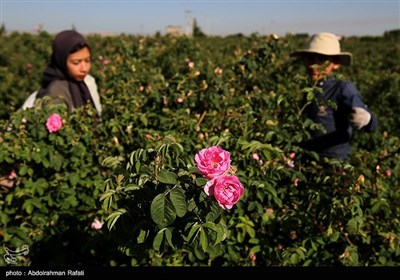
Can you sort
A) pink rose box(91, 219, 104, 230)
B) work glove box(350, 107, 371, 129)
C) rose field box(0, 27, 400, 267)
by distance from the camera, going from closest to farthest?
rose field box(0, 27, 400, 267)
pink rose box(91, 219, 104, 230)
work glove box(350, 107, 371, 129)

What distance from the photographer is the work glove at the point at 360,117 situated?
254cm

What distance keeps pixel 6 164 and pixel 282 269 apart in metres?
1.62

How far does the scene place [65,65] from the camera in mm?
3131

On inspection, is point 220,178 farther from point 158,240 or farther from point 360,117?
point 360,117

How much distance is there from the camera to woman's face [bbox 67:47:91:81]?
3.11m

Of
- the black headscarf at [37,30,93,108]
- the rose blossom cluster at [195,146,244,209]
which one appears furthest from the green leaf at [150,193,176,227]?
the black headscarf at [37,30,93,108]

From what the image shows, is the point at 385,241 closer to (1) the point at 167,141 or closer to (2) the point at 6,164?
(1) the point at 167,141

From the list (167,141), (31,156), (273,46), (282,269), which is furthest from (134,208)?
(273,46)

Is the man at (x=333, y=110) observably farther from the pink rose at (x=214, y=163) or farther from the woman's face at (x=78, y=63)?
the woman's face at (x=78, y=63)

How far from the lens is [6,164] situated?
2287mm

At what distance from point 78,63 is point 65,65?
0.10 m

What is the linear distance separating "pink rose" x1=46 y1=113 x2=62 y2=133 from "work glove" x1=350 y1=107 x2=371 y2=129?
1.81m

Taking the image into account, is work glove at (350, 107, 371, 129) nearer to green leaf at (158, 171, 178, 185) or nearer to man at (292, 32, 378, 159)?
man at (292, 32, 378, 159)

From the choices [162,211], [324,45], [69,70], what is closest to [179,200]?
[162,211]
